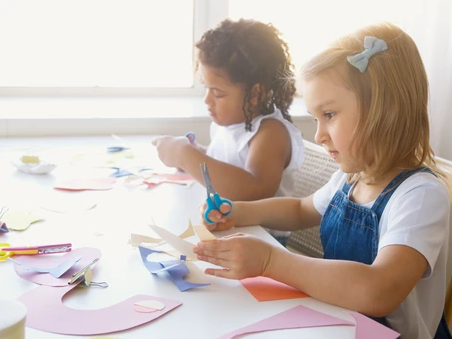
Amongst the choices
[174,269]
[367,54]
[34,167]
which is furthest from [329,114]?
[34,167]

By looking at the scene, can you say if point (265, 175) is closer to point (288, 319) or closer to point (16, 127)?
point (288, 319)

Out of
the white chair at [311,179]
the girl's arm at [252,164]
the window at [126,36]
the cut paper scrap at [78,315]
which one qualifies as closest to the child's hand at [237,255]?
the cut paper scrap at [78,315]

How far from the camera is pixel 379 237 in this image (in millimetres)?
1075

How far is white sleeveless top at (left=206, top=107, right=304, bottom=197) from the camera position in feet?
4.96

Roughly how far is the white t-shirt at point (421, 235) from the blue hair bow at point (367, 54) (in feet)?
0.70

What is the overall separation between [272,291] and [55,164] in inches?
32.1

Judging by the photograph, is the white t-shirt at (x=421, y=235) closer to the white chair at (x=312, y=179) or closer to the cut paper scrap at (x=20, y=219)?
the white chair at (x=312, y=179)

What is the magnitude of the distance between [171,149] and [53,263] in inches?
24.2

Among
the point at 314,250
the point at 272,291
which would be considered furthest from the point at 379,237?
the point at 314,250

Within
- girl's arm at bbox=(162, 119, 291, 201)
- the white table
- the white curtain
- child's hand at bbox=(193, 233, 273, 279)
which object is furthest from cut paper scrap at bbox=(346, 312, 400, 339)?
the white curtain

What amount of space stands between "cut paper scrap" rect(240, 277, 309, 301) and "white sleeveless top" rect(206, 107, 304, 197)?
59cm

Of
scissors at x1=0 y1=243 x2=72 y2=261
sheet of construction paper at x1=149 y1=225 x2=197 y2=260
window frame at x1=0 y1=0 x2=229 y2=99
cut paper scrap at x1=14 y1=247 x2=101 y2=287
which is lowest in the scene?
cut paper scrap at x1=14 y1=247 x2=101 y2=287

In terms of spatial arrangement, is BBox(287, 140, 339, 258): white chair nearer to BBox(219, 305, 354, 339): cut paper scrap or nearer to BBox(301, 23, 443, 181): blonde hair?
BBox(301, 23, 443, 181): blonde hair

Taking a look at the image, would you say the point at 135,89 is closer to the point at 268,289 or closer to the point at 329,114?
the point at 329,114
